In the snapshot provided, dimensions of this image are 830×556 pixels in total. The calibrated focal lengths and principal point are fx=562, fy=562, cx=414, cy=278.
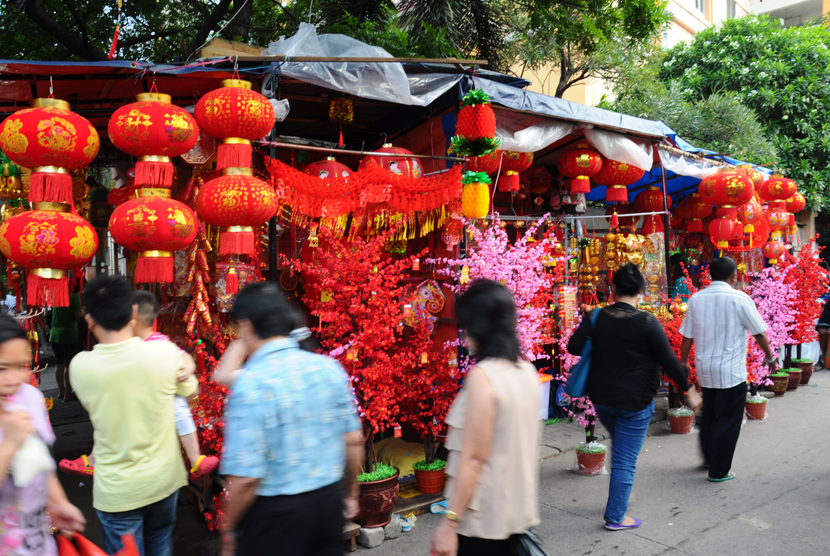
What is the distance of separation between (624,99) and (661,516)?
1049 centimetres

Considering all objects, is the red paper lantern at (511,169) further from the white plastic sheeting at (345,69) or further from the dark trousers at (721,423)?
the dark trousers at (721,423)

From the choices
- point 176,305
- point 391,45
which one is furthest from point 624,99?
point 176,305

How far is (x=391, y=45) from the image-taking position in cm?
862

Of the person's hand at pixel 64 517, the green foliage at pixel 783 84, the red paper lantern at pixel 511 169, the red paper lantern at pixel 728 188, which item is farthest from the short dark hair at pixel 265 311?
→ the green foliage at pixel 783 84

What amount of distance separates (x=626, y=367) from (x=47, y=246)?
Result: 3.61 meters

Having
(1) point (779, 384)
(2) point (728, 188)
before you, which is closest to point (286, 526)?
(2) point (728, 188)

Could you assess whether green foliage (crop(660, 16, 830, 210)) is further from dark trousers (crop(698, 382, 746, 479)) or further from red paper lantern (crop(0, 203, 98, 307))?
red paper lantern (crop(0, 203, 98, 307))

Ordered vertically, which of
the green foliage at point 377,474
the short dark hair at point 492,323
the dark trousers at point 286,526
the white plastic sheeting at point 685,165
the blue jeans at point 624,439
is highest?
the white plastic sheeting at point 685,165

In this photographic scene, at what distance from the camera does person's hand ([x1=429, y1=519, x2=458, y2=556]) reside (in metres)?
1.99

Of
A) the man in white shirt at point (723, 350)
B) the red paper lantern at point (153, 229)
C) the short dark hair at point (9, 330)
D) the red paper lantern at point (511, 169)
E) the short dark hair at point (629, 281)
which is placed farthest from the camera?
the red paper lantern at point (511, 169)

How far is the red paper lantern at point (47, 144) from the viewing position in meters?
3.29

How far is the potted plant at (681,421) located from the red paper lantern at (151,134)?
5690 millimetres

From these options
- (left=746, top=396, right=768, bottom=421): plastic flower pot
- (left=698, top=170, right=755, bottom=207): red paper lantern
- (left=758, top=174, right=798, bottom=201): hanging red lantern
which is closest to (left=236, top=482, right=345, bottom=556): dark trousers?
(left=746, top=396, right=768, bottom=421): plastic flower pot

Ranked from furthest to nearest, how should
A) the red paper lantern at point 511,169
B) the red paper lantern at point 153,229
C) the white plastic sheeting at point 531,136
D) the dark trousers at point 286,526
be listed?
the red paper lantern at point 511,169 < the white plastic sheeting at point 531,136 < the red paper lantern at point 153,229 < the dark trousers at point 286,526
